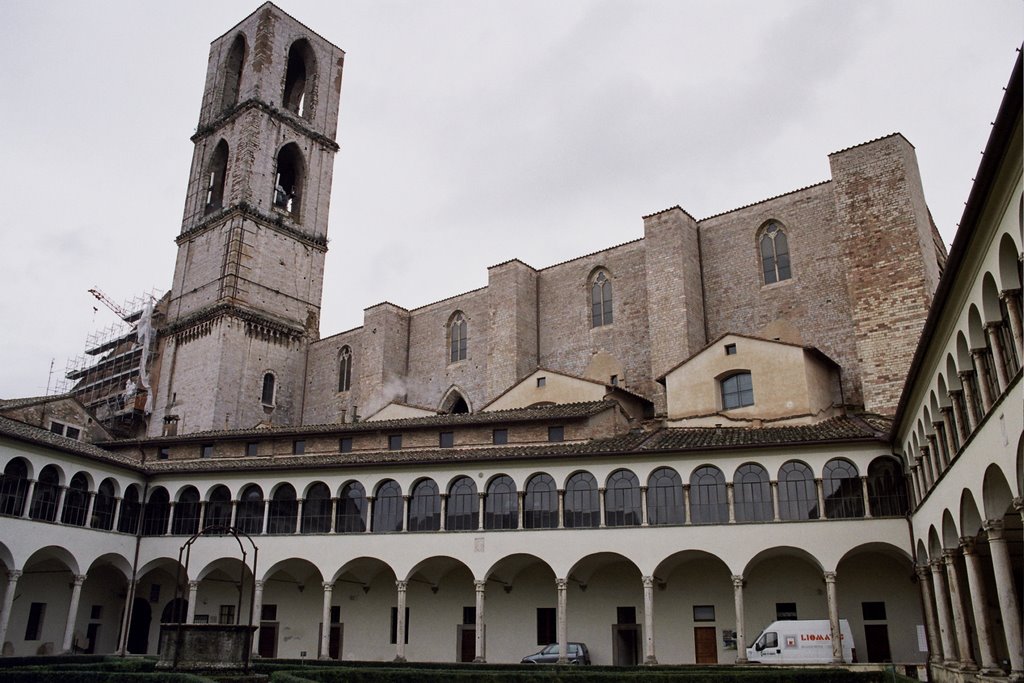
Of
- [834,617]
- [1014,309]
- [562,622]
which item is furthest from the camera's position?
[562,622]

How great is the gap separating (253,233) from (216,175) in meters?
7.08

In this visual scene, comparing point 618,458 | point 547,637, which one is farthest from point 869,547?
point 547,637

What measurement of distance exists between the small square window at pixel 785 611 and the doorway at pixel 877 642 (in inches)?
76.0

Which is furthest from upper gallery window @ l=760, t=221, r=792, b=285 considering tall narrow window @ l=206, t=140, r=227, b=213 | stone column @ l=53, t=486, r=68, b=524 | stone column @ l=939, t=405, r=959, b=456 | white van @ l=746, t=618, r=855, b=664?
tall narrow window @ l=206, t=140, r=227, b=213

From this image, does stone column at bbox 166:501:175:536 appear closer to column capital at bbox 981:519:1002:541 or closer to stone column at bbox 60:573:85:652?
stone column at bbox 60:573:85:652

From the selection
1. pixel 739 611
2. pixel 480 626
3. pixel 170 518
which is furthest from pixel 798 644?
pixel 170 518

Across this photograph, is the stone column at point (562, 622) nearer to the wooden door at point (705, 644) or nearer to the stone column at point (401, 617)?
the wooden door at point (705, 644)

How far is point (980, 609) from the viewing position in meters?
14.6

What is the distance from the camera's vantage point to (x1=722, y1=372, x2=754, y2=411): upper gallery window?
29656 mm

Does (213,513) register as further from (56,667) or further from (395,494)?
(56,667)

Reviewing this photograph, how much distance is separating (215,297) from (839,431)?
34.4m

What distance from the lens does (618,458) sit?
25.9 meters

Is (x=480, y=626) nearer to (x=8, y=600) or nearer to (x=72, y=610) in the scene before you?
(x=72, y=610)

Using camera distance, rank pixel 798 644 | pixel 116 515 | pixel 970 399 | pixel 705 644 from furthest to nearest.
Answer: pixel 116 515 < pixel 705 644 < pixel 798 644 < pixel 970 399
